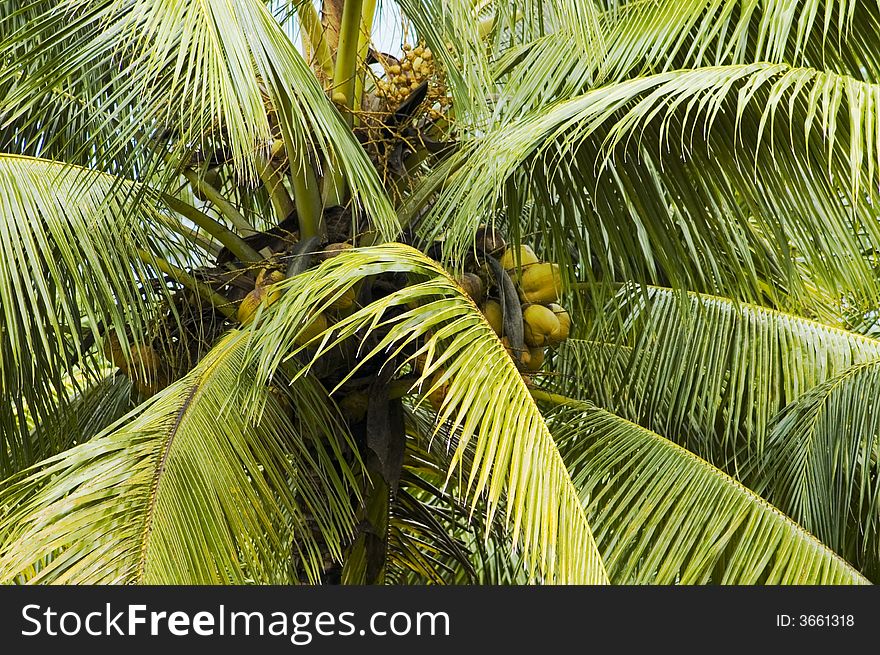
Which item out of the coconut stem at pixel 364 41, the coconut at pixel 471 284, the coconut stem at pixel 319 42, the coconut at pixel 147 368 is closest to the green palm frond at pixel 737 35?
the coconut at pixel 471 284

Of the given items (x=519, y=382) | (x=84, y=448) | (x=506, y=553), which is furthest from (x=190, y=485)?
(x=506, y=553)

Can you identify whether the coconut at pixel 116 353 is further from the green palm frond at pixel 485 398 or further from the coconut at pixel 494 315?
the coconut at pixel 494 315

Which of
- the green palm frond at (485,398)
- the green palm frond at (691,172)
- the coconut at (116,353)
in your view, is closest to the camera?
the green palm frond at (485,398)

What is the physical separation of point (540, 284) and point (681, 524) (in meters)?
0.72

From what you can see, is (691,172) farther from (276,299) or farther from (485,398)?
(276,299)

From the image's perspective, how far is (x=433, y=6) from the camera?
2.60 meters

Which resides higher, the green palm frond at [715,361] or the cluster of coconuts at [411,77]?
the cluster of coconuts at [411,77]

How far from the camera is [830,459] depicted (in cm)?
323

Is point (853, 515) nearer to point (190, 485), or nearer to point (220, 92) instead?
point (190, 485)

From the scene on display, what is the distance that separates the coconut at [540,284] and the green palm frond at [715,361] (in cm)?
44

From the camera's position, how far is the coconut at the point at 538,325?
2.66 m

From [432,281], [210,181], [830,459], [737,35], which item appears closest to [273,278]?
[432,281]

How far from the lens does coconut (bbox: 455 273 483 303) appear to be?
257 cm

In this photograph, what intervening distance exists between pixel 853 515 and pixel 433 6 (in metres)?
2.22
